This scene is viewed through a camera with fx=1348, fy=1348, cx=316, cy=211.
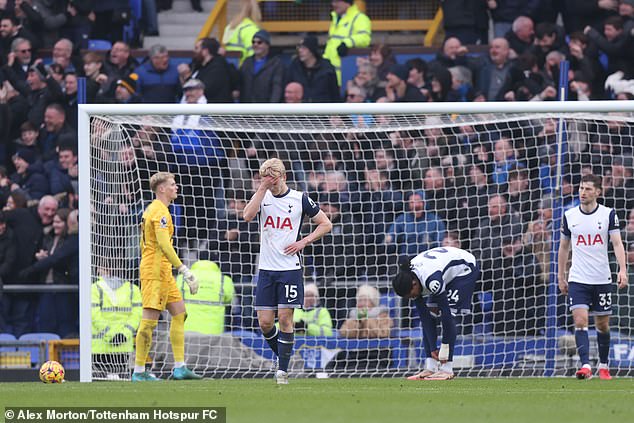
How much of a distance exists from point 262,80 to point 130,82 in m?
1.74

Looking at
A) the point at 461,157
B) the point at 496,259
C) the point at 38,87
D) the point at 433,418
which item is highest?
the point at 38,87

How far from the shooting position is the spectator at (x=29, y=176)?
16656mm

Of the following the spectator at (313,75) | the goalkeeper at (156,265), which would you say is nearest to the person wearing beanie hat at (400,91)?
the spectator at (313,75)

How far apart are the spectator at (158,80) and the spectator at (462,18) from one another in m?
3.81

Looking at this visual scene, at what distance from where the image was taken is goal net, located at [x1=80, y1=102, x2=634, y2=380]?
1438cm

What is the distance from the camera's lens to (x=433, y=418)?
854 centimetres

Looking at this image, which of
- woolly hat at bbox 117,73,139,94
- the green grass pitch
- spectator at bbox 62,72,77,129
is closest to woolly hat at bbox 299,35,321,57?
woolly hat at bbox 117,73,139,94

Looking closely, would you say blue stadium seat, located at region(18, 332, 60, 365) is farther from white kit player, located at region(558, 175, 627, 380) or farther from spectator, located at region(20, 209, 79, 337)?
white kit player, located at region(558, 175, 627, 380)

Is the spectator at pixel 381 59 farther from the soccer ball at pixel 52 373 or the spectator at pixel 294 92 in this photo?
the soccer ball at pixel 52 373

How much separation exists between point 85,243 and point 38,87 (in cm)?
524

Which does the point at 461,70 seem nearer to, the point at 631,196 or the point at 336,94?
the point at 336,94

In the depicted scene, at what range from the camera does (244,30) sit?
1908 centimetres

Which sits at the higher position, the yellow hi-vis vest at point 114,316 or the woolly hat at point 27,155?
the woolly hat at point 27,155

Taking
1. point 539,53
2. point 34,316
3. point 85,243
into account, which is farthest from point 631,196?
point 34,316
